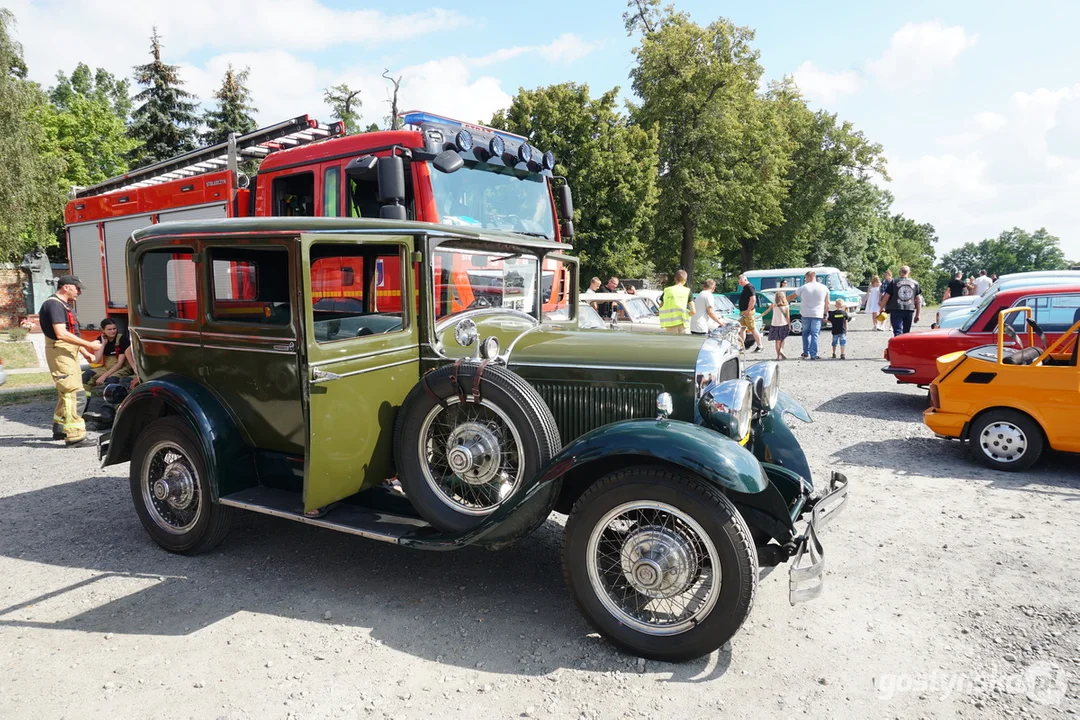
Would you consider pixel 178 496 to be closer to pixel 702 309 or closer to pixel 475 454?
pixel 475 454

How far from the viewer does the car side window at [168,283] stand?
4.17 m

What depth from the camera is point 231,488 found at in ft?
13.3

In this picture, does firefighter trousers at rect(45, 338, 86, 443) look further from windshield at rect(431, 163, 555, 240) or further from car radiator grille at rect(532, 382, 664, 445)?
car radiator grille at rect(532, 382, 664, 445)

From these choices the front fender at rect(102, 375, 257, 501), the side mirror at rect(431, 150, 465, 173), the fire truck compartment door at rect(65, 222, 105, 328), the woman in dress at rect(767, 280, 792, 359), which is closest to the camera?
the front fender at rect(102, 375, 257, 501)

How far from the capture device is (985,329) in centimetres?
828

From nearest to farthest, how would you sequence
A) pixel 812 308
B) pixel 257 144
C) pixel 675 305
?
pixel 257 144, pixel 675 305, pixel 812 308

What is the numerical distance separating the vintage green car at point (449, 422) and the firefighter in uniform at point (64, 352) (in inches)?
134

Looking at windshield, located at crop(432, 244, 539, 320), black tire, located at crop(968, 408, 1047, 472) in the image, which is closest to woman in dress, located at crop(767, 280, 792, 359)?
black tire, located at crop(968, 408, 1047, 472)

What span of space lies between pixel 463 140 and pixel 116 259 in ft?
18.8

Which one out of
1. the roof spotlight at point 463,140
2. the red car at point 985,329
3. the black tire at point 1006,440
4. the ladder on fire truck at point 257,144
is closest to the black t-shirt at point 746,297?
the red car at point 985,329

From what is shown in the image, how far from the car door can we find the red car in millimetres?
6729

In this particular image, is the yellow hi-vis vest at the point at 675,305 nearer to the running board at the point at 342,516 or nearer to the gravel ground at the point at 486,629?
the gravel ground at the point at 486,629

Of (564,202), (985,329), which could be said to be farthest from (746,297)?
(564,202)

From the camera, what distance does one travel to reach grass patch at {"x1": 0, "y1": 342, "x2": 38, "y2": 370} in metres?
14.9
